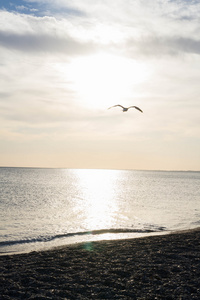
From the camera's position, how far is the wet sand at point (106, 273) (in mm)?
9500

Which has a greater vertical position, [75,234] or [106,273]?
[106,273]

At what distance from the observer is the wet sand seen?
9500 mm

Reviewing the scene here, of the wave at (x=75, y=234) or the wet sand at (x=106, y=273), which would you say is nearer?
the wet sand at (x=106, y=273)

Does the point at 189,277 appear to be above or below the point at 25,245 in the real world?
above

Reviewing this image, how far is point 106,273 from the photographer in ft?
37.6

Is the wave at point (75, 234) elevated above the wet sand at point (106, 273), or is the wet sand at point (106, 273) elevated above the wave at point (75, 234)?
the wet sand at point (106, 273)

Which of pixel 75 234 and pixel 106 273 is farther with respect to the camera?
pixel 75 234

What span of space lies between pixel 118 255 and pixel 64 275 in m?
3.94

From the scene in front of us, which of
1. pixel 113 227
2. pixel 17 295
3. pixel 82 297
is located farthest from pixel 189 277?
pixel 113 227

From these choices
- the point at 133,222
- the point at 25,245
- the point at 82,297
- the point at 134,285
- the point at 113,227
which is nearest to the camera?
the point at 82,297

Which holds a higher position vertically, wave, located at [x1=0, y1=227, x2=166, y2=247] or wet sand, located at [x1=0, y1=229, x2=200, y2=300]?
wet sand, located at [x1=0, y1=229, x2=200, y2=300]

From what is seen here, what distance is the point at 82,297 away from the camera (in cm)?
927

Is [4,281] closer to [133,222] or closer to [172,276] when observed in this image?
[172,276]

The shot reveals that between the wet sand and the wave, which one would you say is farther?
the wave
